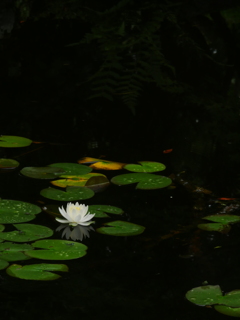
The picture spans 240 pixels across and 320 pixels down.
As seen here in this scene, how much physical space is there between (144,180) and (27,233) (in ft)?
1.64

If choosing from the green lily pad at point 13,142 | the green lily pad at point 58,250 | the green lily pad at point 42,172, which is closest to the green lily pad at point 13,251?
the green lily pad at point 58,250

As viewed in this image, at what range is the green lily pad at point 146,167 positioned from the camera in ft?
5.59

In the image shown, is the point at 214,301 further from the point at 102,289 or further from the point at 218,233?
the point at 218,233

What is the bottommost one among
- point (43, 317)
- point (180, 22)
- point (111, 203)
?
point (43, 317)

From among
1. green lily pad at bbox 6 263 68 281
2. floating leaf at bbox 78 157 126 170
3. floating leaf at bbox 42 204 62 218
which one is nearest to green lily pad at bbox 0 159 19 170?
floating leaf at bbox 78 157 126 170

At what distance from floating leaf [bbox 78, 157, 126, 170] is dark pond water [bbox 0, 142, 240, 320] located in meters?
0.21

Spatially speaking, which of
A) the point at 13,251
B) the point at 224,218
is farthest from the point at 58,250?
the point at 224,218

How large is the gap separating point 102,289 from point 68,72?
178 cm

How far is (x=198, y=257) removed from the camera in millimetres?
1178

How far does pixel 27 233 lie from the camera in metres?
1.22

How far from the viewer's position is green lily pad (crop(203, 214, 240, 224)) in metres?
1.38

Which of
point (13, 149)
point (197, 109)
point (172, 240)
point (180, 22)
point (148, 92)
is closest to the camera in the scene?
point (172, 240)

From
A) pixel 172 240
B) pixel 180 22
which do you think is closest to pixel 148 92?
pixel 180 22

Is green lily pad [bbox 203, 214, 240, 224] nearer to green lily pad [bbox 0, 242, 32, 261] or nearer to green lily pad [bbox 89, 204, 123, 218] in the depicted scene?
green lily pad [bbox 89, 204, 123, 218]
